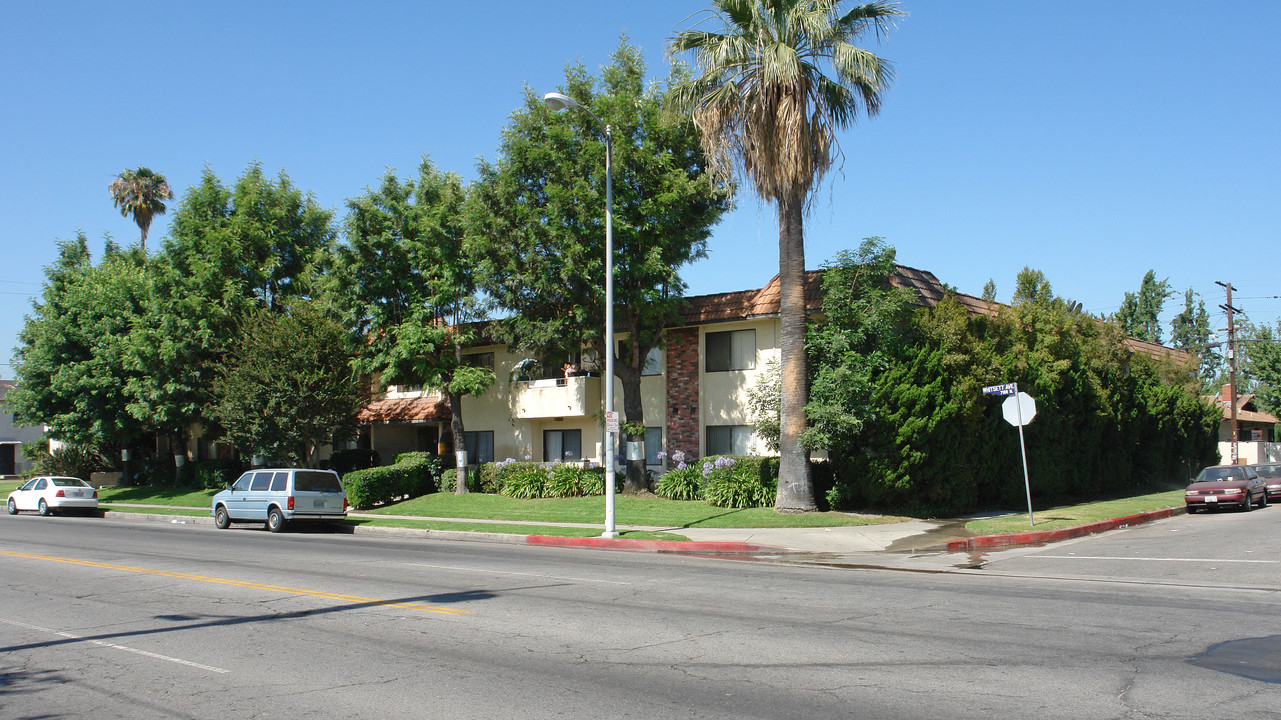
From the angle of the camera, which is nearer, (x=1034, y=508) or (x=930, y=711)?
(x=930, y=711)

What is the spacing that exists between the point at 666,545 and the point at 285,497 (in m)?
11.1

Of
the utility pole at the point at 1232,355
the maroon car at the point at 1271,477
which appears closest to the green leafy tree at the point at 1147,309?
the utility pole at the point at 1232,355

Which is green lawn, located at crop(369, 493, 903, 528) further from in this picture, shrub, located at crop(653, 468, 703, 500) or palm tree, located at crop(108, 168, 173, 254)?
palm tree, located at crop(108, 168, 173, 254)

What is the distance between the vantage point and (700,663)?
746cm

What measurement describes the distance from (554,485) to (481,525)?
20.9 feet

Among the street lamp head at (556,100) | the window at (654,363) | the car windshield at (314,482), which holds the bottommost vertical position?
the car windshield at (314,482)

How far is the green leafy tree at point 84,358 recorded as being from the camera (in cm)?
3775

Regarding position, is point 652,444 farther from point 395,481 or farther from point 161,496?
point 161,496

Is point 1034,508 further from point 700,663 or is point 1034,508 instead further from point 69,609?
point 69,609

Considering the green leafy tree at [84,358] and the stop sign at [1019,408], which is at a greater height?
the green leafy tree at [84,358]

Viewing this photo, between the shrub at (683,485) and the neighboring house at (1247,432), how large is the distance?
2877 cm

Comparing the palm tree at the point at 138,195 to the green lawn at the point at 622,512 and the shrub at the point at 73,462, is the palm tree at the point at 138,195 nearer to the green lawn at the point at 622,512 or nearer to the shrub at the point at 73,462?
the shrub at the point at 73,462

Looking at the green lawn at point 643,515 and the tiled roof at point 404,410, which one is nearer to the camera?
the green lawn at point 643,515

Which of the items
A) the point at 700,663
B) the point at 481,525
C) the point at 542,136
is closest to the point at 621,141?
the point at 542,136
